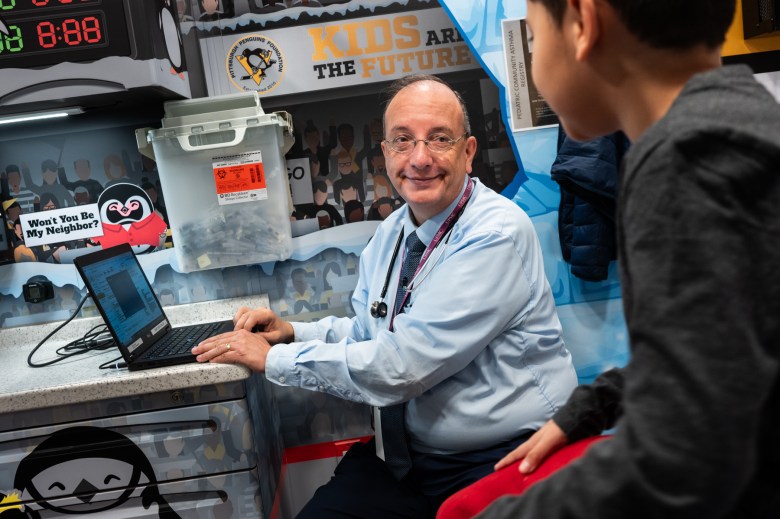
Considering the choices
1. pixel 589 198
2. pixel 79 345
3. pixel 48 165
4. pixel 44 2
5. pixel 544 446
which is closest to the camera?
pixel 544 446

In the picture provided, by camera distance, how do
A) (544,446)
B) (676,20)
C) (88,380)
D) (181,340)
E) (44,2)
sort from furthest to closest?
Answer: 1. (181,340)
2. (44,2)
3. (88,380)
4. (544,446)
5. (676,20)

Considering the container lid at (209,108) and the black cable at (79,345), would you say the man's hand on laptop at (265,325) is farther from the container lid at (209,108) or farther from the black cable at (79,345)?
the container lid at (209,108)

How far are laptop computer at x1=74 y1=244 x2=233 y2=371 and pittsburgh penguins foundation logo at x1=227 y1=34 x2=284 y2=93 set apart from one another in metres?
0.76

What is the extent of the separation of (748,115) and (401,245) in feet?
4.82

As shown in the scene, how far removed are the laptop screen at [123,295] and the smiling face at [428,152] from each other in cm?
91

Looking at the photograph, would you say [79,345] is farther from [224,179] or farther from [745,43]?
[745,43]

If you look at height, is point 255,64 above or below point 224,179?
above

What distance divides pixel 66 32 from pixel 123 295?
31.0 inches

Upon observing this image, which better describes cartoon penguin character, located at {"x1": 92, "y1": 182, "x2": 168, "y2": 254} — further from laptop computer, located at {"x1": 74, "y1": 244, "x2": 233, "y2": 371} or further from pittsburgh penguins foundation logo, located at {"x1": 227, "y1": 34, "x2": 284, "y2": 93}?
pittsburgh penguins foundation logo, located at {"x1": 227, "y1": 34, "x2": 284, "y2": 93}

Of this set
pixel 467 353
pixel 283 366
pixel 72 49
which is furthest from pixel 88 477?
pixel 72 49

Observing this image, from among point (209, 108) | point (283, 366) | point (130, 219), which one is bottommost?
point (283, 366)

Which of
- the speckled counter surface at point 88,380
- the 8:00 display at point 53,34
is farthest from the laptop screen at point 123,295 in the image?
the 8:00 display at point 53,34

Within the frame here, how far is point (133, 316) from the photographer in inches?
73.5

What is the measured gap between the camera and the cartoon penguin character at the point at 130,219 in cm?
233
